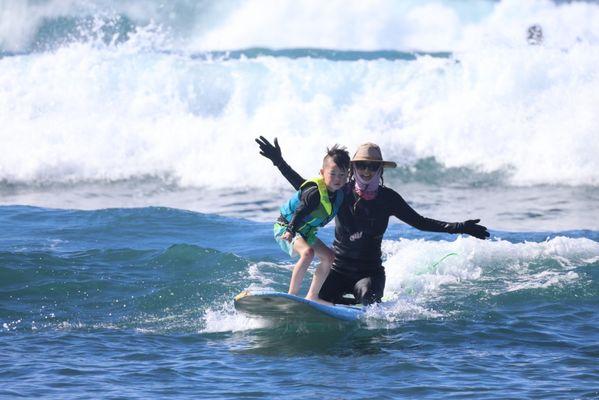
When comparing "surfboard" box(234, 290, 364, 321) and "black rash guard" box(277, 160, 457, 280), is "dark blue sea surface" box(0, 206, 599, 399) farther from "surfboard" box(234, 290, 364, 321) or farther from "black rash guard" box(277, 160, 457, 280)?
"black rash guard" box(277, 160, 457, 280)

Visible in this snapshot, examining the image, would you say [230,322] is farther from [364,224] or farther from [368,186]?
[368,186]

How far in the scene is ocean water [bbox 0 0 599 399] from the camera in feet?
28.2

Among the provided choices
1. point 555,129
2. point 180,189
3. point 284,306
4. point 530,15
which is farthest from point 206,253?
point 530,15

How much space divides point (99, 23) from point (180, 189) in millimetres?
10697

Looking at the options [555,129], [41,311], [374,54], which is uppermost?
[374,54]

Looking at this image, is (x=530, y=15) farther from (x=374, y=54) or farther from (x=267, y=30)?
(x=267, y=30)

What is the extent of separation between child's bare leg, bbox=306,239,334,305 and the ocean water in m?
0.33

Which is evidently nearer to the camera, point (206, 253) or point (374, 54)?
point (206, 253)

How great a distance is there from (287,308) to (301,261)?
1.37 ft

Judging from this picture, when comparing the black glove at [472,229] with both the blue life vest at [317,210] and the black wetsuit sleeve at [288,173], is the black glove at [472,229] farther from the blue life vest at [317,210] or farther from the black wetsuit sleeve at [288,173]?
the black wetsuit sleeve at [288,173]

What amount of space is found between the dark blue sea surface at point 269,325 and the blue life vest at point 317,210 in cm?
82

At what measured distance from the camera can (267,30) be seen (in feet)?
113

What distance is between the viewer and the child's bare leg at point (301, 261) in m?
9.28

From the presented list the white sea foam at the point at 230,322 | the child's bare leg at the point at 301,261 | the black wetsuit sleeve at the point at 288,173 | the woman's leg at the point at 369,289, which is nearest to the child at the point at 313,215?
the child's bare leg at the point at 301,261
